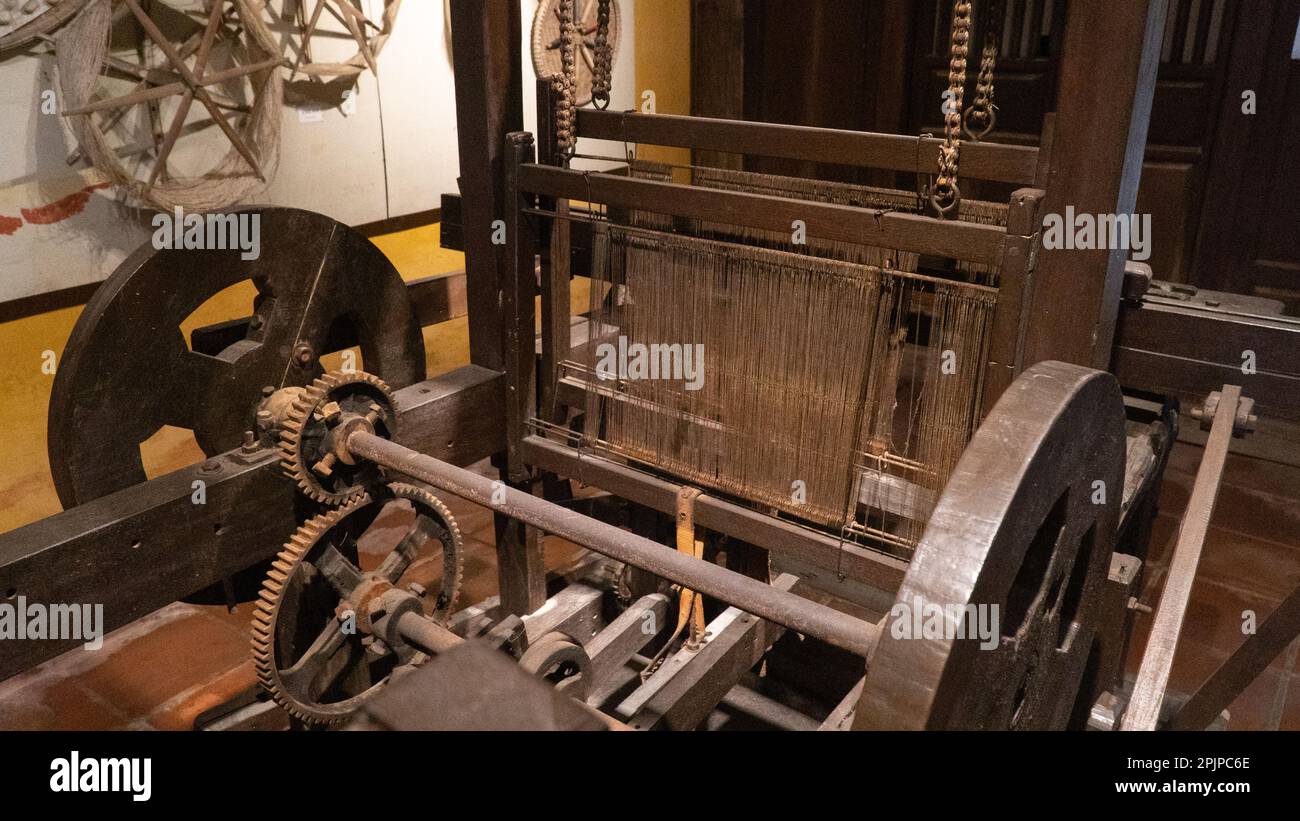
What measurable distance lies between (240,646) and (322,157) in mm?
2039

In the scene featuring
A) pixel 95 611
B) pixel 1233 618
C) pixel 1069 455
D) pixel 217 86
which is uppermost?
pixel 217 86

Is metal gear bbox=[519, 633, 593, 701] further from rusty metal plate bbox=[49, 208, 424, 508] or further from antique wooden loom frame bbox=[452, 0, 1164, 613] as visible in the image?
rusty metal plate bbox=[49, 208, 424, 508]

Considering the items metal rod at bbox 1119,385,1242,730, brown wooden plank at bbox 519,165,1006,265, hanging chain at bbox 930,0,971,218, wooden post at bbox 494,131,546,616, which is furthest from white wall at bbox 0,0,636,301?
metal rod at bbox 1119,385,1242,730

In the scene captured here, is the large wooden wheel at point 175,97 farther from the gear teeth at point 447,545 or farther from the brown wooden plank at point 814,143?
the gear teeth at point 447,545

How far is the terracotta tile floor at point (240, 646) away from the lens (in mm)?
3057

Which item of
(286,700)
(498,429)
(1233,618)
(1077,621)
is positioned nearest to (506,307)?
(498,429)

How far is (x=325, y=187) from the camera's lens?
4.25 meters

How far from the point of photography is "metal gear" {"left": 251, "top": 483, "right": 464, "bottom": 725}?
2088 mm

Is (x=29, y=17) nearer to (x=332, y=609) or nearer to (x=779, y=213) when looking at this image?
(x=332, y=609)

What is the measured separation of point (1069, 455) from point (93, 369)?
1.90 meters

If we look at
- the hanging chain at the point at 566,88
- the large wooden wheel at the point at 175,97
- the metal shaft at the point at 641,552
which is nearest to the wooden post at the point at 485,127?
the hanging chain at the point at 566,88

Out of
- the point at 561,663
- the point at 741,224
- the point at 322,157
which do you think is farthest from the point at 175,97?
A: the point at 561,663

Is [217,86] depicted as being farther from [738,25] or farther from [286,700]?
[738,25]

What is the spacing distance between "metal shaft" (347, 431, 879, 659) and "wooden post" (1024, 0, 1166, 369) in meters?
0.73
